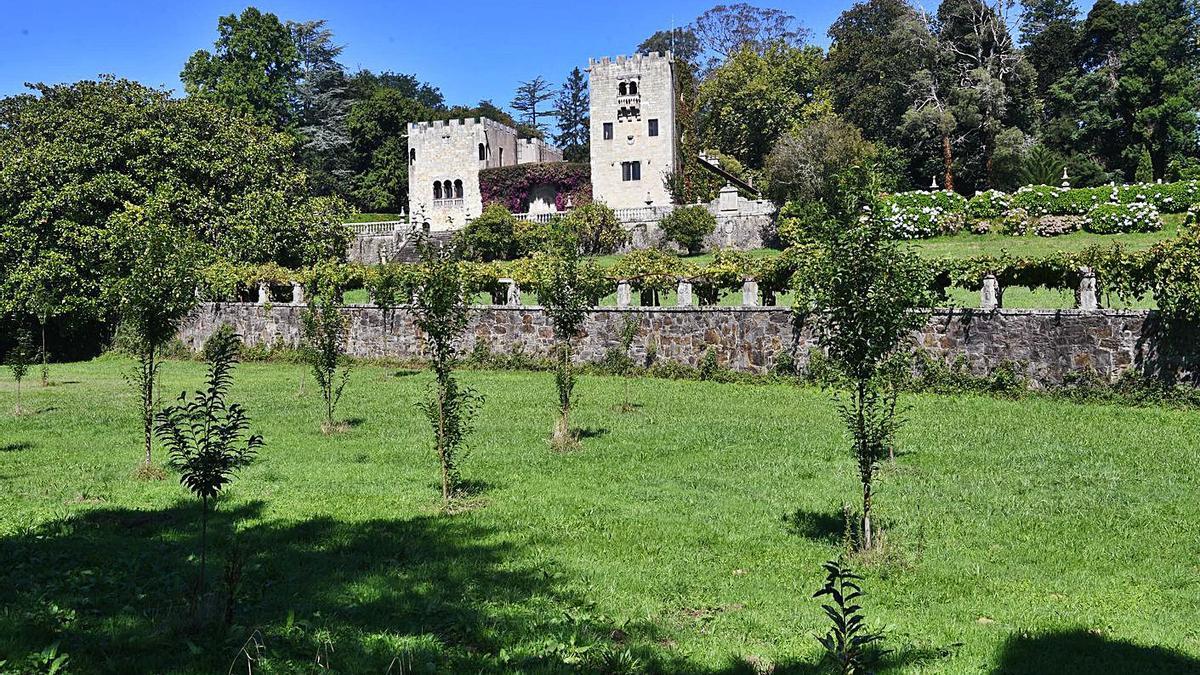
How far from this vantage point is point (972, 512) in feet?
28.8

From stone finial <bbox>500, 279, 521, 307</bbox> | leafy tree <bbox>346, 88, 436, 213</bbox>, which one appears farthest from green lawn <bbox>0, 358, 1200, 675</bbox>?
leafy tree <bbox>346, 88, 436, 213</bbox>

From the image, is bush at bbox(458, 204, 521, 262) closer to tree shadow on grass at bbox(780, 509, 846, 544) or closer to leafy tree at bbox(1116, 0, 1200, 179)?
leafy tree at bbox(1116, 0, 1200, 179)

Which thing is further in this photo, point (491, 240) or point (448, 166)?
point (448, 166)

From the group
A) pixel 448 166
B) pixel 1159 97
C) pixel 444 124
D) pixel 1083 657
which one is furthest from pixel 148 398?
pixel 1159 97

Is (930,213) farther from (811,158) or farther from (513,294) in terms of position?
(513,294)

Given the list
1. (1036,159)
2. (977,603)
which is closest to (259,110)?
(1036,159)

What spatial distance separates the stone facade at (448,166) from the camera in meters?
54.6

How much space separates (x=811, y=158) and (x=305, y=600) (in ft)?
116

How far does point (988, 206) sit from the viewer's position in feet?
107

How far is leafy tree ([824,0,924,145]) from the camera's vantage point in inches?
1839

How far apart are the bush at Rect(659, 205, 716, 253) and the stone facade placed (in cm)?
1729

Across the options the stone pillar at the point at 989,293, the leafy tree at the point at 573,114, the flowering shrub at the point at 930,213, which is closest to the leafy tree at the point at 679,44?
the leafy tree at the point at 573,114

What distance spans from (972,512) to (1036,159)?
3516cm

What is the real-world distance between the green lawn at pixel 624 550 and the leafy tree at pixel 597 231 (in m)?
28.6
